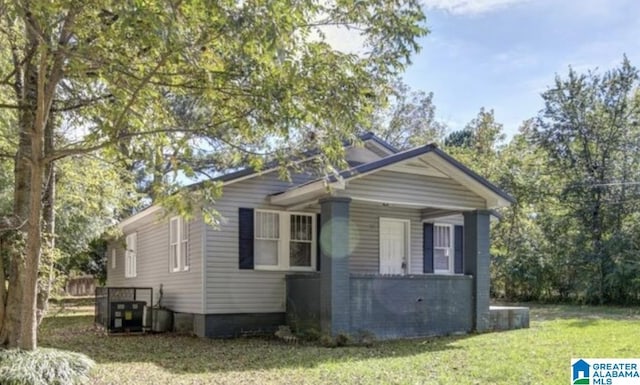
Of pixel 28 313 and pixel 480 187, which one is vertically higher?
pixel 480 187

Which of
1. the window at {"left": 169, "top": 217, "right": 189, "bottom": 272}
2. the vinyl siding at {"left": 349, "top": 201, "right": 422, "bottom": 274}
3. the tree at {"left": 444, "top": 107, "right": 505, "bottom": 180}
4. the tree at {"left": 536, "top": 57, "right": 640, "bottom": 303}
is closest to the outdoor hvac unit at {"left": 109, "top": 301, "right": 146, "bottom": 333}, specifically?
the window at {"left": 169, "top": 217, "right": 189, "bottom": 272}

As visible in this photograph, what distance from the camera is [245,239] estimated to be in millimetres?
12328

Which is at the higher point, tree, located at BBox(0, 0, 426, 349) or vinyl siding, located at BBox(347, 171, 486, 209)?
tree, located at BBox(0, 0, 426, 349)

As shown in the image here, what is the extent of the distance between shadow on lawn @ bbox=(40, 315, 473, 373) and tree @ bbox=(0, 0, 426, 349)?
2360 mm

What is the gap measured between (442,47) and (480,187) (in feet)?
12.3

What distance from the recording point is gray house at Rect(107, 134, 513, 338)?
36.3 ft

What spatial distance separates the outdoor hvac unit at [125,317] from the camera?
1309 centimetres

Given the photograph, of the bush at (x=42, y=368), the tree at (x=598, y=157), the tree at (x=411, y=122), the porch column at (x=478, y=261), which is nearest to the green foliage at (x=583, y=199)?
the tree at (x=598, y=157)

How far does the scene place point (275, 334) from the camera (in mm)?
12039

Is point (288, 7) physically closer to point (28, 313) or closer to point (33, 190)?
point (33, 190)

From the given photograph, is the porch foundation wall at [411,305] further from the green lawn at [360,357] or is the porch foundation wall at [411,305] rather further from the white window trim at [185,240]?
the white window trim at [185,240]

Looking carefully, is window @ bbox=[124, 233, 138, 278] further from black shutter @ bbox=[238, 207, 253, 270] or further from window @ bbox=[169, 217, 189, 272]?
black shutter @ bbox=[238, 207, 253, 270]

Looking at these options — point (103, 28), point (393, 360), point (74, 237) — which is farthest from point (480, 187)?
point (74, 237)

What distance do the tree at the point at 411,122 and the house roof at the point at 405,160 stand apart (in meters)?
17.4
